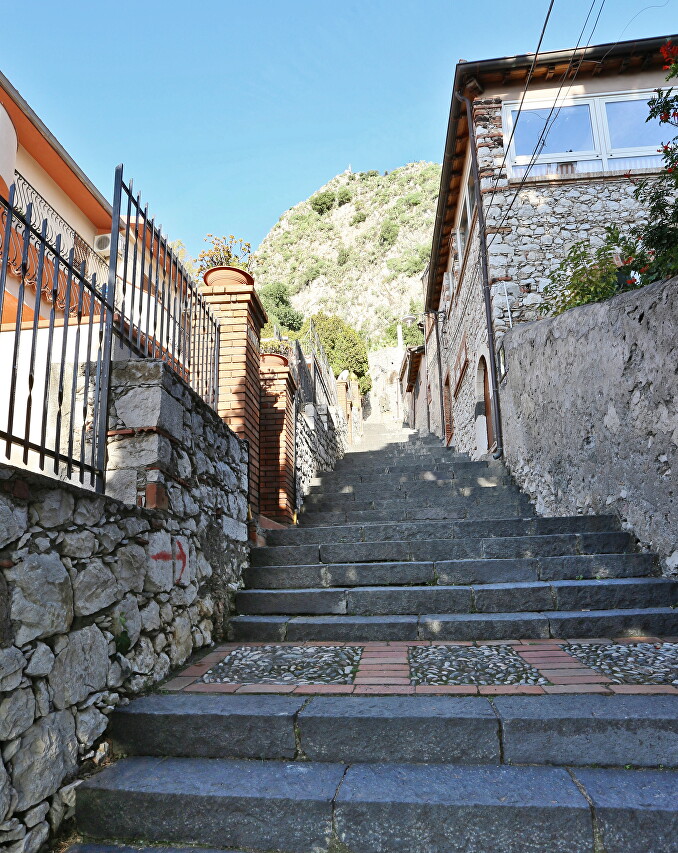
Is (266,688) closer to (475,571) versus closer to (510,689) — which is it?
(510,689)

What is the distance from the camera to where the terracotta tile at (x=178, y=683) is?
2.49m

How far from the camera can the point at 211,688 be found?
2.48m

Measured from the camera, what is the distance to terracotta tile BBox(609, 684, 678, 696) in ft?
7.30

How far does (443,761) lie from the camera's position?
2012 mm

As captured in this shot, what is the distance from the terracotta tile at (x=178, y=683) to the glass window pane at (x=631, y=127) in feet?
29.4

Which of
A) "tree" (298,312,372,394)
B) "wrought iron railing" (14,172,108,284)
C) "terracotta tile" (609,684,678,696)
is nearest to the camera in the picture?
"terracotta tile" (609,684,678,696)

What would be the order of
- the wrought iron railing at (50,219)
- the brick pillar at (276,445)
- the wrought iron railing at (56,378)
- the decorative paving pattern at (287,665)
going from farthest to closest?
1. the wrought iron railing at (50,219)
2. the brick pillar at (276,445)
3. the decorative paving pattern at (287,665)
4. the wrought iron railing at (56,378)

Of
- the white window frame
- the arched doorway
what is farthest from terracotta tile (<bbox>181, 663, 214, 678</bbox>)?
the white window frame

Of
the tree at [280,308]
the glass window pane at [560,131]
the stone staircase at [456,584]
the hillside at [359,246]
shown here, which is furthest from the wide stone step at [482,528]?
the hillside at [359,246]

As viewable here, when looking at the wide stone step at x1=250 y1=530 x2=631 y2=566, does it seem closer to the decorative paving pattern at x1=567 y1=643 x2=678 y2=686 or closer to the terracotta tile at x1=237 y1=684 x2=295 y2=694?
the decorative paving pattern at x1=567 y1=643 x2=678 y2=686

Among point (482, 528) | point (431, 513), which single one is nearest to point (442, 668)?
point (482, 528)

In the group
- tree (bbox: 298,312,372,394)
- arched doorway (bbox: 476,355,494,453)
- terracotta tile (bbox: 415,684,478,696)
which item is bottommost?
terracotta tile (bbox: 415,684,478,696)

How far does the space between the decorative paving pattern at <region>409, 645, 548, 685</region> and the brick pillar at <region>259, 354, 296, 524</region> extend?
8.34 ft

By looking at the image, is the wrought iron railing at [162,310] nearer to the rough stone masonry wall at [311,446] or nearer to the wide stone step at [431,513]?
the wide stone step at [431,513]
